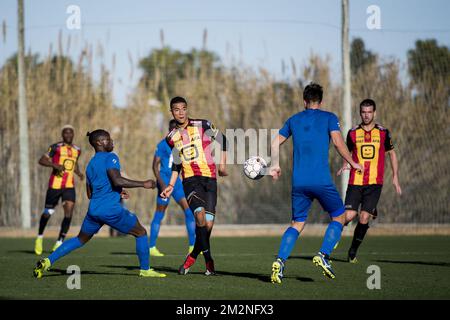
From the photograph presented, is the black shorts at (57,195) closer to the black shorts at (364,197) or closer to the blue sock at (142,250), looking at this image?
the black shorts at (364,197)

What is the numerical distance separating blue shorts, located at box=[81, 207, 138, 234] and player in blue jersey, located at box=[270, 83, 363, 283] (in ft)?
6.55

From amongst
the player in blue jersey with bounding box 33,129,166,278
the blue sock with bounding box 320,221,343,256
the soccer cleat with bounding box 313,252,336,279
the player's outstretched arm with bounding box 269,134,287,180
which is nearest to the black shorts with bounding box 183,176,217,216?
the player in blue jersey with bounding box 33,129,166,278

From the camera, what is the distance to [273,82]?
24438 millimetres

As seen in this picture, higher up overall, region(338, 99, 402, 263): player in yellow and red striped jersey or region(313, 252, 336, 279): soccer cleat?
region(338, 99, 402, 263): player in yellow and red striped jersey

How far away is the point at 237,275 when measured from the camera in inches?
437

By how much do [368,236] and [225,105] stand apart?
5813 millimetres

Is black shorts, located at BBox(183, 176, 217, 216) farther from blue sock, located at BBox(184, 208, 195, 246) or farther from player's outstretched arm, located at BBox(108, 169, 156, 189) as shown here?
blue sock, located at BBox(184, 208, 195, 246)

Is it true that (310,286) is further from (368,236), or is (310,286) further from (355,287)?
(368,236)

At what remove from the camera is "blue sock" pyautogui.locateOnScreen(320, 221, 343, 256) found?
10328mm

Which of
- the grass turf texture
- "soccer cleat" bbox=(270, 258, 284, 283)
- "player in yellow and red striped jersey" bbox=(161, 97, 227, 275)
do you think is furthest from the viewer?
"player in yellow and red striped jersey" bbox=(161, 97, 227, 275)

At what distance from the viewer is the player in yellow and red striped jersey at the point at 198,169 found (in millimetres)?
11250

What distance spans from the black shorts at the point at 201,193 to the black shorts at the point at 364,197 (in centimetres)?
300

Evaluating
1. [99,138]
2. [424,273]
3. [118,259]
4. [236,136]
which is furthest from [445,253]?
[236,136]

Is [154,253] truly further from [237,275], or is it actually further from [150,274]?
[237,275]
